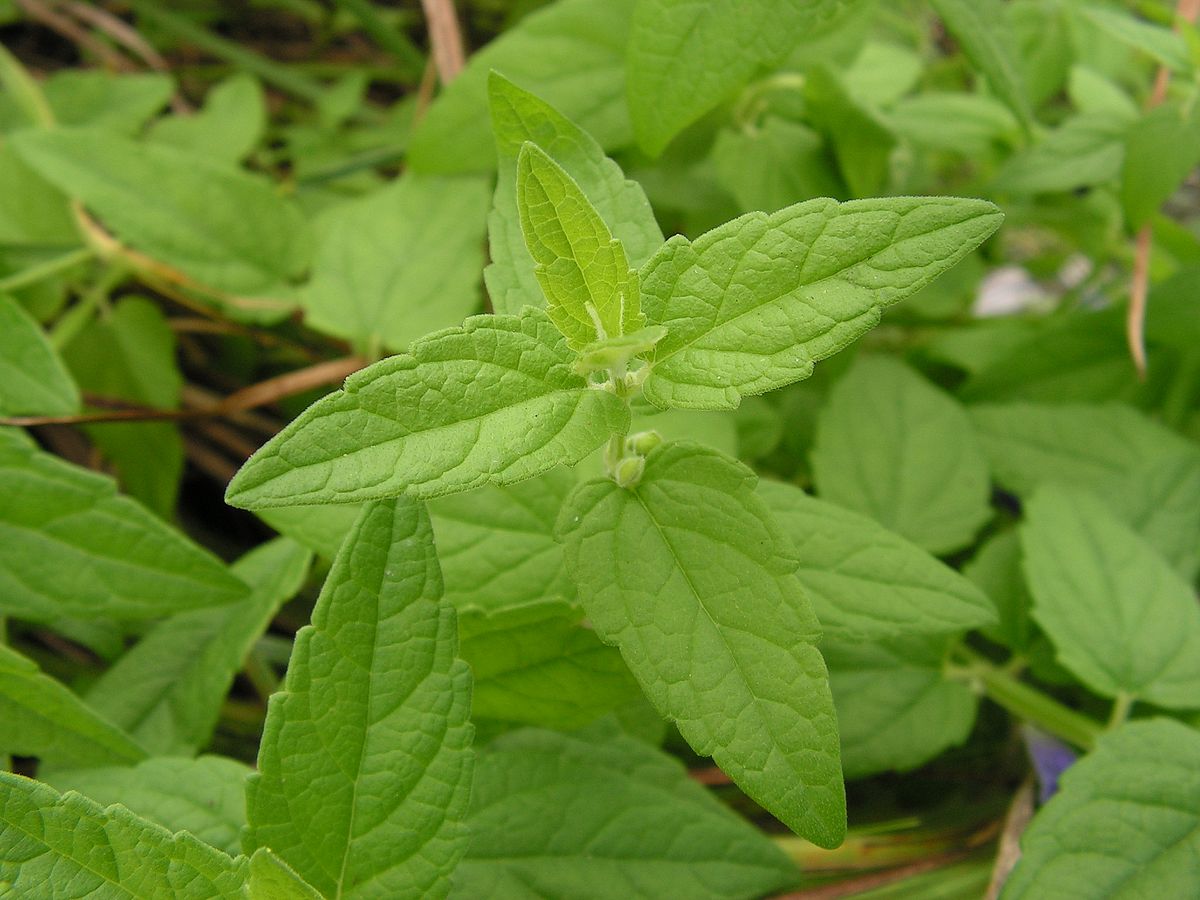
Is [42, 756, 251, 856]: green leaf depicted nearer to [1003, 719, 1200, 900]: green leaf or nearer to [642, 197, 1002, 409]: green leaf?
[642, 197, 1002, 409]: green leaf

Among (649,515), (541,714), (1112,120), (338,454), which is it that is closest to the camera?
(338,454)

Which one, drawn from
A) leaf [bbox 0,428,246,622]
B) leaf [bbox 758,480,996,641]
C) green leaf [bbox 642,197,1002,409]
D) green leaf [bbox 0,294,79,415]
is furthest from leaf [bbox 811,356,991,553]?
green leaf [bbox 0,294,79,415]

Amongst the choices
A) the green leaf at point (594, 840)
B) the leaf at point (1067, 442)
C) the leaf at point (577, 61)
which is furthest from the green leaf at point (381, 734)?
the leaf at point (1067, 442)

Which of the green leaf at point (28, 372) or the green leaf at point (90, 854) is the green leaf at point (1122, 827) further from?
the green leaf at point (28, 372)

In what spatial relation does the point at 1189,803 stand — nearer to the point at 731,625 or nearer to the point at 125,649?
the point at 731,625

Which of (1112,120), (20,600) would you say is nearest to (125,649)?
(20,600)

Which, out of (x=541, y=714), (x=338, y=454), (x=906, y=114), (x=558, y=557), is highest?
(x=338, y=454)

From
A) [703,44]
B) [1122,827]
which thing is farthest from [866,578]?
[703,44]
